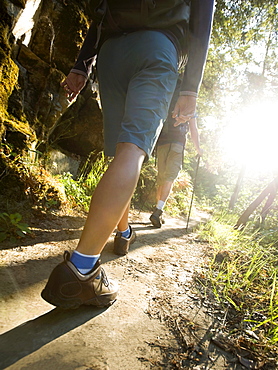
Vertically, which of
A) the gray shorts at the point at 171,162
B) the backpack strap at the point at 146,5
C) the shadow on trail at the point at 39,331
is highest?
the backpack strap at the point at 146,5

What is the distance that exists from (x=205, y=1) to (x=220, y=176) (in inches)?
1379

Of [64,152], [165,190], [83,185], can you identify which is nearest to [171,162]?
[165,190]

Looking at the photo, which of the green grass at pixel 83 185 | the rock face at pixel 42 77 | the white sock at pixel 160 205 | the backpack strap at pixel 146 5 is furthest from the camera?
the white sock at pixel 160 205

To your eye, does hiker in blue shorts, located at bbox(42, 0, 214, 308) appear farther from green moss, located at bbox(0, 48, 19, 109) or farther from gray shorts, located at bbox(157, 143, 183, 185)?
gray shorts, located at bbox(157, 143, 183, 185)

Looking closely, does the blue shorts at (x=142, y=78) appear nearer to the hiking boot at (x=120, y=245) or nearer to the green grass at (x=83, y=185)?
the hiking boot at (x=120, y=245)

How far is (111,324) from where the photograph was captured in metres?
1.18

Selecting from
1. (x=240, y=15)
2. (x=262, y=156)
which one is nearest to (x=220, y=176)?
(x=262, y=156)

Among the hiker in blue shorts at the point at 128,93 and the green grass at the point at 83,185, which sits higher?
the hiker in blue shorts at the point at 128,93

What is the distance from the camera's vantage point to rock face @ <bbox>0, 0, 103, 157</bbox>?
2523 millimetres

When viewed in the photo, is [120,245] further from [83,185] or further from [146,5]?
[83,185]

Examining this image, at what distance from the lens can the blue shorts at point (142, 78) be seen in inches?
52.1

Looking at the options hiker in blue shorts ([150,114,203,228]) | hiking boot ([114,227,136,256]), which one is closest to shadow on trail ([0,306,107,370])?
hiking boot ([114,227,136,256])

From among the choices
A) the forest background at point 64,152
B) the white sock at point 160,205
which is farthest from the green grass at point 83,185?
the white sock at point 160,205

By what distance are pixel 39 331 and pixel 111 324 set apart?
1.07ft
